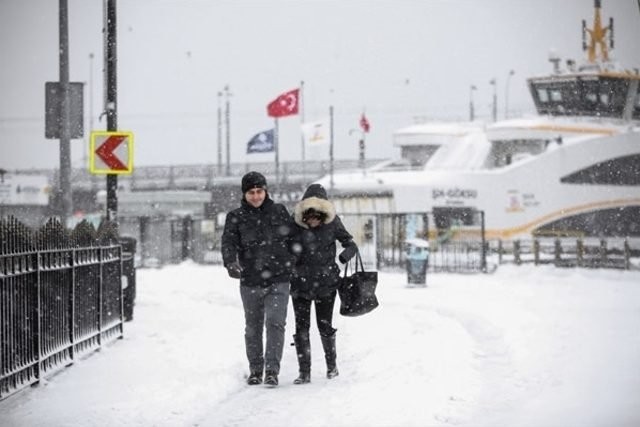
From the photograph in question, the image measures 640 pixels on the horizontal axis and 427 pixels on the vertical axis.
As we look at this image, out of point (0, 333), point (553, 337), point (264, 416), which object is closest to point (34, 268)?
point (0, 333)

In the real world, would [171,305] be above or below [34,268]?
below

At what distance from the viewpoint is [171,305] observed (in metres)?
17.4

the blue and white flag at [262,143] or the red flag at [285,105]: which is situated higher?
the red flag at [285,105]

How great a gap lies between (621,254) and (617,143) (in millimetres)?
13754

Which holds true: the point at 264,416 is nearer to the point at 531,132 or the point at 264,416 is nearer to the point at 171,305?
the point at 171,305

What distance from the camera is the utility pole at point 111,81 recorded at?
1415cm

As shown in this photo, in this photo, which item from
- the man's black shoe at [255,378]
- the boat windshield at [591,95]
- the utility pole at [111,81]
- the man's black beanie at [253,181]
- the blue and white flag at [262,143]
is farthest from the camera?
the boat windshield at [591,95]

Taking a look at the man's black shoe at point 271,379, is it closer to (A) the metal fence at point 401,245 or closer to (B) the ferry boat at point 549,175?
(A) the metal fence at point 401,245

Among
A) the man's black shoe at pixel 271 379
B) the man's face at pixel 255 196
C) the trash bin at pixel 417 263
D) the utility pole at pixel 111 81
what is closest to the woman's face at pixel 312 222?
the man's face at pixel 255 196

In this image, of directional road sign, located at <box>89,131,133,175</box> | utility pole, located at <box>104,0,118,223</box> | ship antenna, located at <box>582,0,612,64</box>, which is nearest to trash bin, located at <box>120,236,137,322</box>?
utility pole, located at <box>104,0,118,223</box>

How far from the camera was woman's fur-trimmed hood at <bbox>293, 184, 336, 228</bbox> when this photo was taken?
812cm

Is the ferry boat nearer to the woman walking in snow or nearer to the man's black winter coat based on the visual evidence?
the woman walking in snow

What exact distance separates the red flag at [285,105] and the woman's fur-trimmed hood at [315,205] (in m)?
29.9

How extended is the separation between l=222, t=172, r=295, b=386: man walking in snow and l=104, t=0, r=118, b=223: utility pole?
6.35 metres
